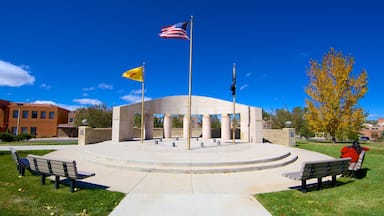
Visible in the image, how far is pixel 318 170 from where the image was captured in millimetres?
6086

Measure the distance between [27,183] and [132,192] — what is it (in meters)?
3.41

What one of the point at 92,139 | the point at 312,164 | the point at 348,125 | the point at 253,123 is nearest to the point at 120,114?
the point at 92,139

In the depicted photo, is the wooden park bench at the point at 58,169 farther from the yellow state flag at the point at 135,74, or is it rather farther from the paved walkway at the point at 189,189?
the yellow state flag at the point at 135,74

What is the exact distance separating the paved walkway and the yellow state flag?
9647 mm

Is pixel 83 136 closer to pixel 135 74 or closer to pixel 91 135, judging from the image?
pixel 91 135

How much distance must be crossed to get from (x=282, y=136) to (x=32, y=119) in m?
51.9

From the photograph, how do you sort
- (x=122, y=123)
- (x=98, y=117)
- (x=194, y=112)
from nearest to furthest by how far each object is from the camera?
(x=122, y=123)
(x=194, y=112)
(x=98, y=117)

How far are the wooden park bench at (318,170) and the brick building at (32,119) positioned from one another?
55.6 metres

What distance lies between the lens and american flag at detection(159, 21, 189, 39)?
1318 cm

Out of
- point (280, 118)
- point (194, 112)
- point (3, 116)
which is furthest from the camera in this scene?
point (280, 118)

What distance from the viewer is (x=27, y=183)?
6613 mm

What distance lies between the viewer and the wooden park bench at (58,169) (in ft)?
19.1

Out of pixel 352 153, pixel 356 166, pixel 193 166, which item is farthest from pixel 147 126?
pixel 356 166

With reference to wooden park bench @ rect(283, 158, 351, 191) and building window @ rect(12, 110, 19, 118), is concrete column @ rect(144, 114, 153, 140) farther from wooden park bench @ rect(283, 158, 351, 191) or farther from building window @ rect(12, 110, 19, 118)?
building window @ rect(12, 110, 19, 118)
